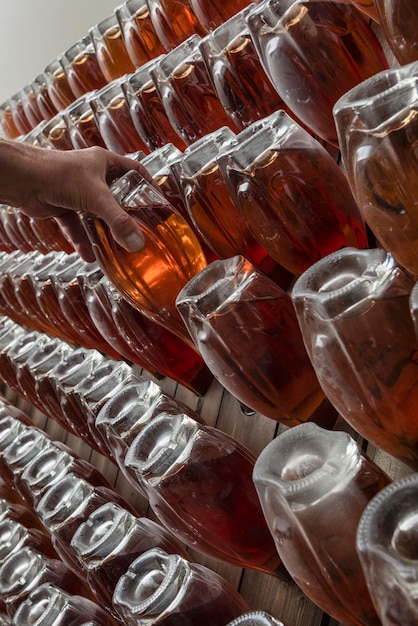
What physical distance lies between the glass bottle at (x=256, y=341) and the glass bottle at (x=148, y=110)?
0.96 feet

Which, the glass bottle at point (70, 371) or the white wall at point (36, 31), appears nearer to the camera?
the glass bottle at point (70, 371)

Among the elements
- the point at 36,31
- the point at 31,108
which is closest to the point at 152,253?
the point at 31,108

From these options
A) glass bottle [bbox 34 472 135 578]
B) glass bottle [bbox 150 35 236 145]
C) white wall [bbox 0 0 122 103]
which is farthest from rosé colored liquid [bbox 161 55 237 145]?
white wall [bbox 0 0 122 103]

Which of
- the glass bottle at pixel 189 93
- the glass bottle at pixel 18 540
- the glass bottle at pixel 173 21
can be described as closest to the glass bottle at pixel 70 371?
the glass bottle at pixel 18 540

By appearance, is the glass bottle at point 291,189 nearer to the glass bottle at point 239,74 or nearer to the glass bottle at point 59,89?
the glass bottle at point 239,74

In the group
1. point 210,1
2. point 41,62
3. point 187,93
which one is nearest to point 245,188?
point 187,93

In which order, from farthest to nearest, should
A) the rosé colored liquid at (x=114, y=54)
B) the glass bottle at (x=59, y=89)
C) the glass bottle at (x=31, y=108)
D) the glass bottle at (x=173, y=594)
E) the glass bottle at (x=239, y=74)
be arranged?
the glass bottle at (x=31, y=108)
the glass bottle at (x=59, y=89)
the rosé colored liquid at (x=114, y=54)
the glass bottle at (x=239, y=74)
the glass bottle at (x=173, y=594)

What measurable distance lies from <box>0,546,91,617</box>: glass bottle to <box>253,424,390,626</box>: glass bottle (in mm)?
390

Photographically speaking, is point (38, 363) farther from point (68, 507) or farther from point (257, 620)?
point (257, 620)

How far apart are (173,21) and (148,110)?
127 mm

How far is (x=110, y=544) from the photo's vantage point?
613 mm

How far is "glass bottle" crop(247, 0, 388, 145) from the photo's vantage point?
1.72 ft

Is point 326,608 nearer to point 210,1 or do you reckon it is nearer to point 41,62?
point 210,1

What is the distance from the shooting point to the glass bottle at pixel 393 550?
11.5 inches
